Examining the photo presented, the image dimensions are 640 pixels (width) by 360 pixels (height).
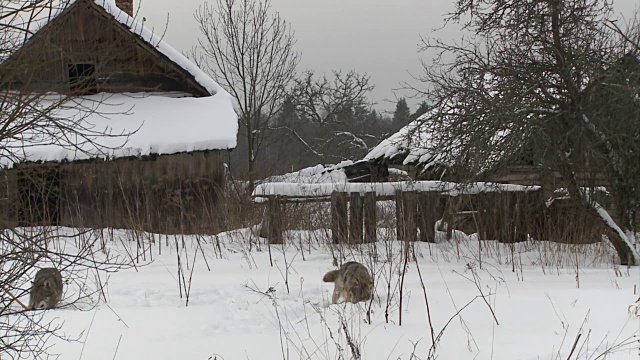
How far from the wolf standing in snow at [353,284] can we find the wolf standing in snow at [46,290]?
2.54m

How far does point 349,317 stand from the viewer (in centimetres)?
494

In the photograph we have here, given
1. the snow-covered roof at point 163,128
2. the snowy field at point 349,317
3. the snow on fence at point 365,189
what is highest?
the snow-covered roof at point 163,128

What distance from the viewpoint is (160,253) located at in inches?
347

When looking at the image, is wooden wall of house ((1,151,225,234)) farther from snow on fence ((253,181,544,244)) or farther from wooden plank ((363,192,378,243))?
wooden plank ((363,192,378,243))

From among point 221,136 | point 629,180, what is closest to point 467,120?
point 629,180

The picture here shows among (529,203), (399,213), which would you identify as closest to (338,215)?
(399,213)

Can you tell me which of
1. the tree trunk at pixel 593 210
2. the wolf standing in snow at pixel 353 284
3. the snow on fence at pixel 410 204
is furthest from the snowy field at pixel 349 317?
the snow on fence at pixel 410 204

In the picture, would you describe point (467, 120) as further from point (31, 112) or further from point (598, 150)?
point (31, 112)

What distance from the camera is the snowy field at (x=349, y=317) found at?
163 inches

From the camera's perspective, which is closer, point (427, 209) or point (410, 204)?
point (410, 204)

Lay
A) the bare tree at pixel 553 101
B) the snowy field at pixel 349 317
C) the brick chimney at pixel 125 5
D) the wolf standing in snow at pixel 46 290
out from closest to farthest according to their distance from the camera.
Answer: the snowy field at pixel 349 317
the wolf standing in snow at pixel 46 290
the bare tree at pixel 553 101
the brick chimney at pixel 125 5

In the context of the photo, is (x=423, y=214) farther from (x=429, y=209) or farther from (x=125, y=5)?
(x=125, y=5)

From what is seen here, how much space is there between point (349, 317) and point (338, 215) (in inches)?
173

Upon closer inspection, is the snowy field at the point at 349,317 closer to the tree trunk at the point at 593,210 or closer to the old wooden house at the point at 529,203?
the tree trunk at the point at 593,210
